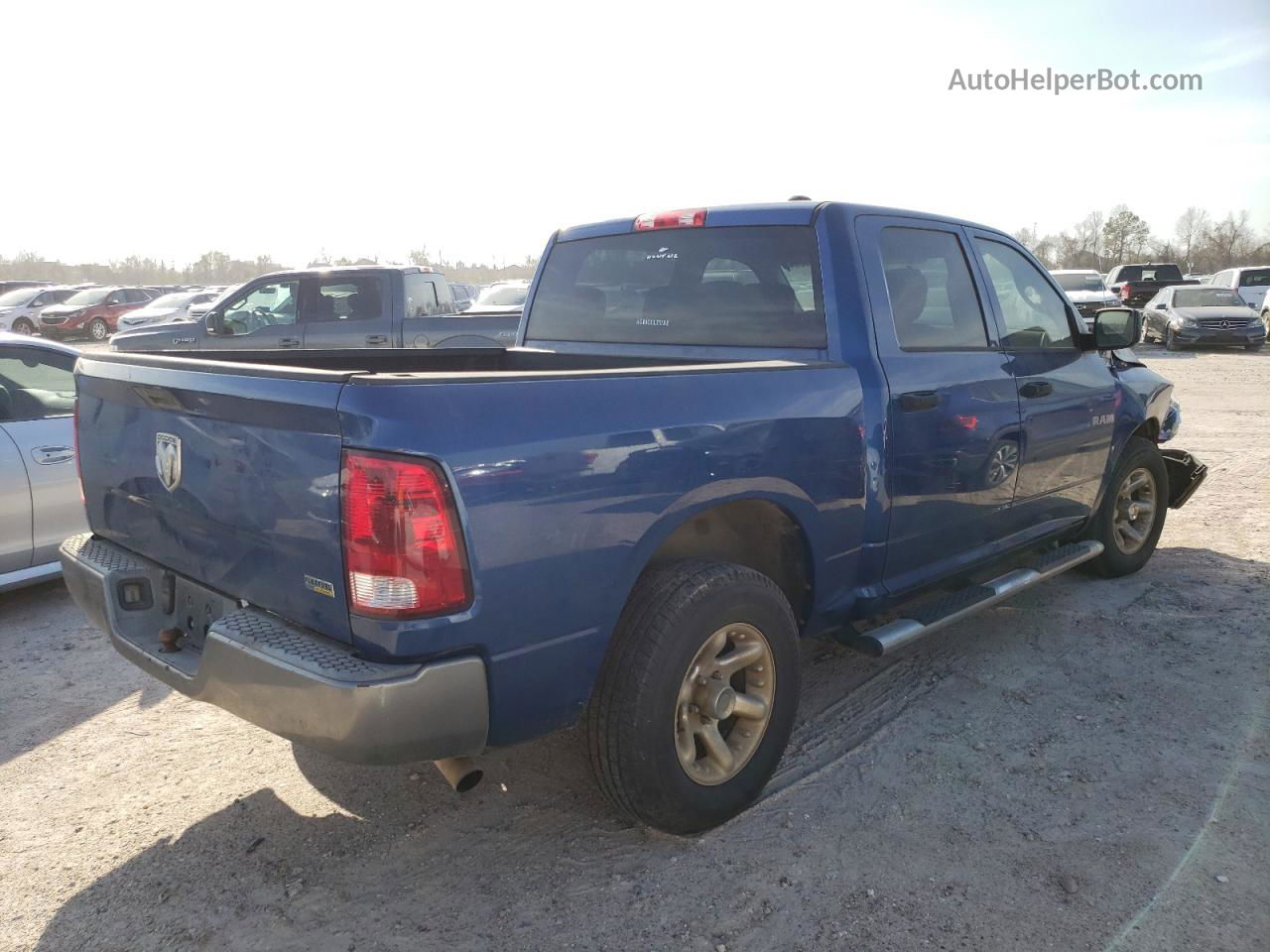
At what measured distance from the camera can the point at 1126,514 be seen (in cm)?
533

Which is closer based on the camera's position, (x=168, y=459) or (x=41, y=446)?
(x=168, y=459)

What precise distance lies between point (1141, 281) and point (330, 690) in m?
31.6

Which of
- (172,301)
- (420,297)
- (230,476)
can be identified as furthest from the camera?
(172,301)

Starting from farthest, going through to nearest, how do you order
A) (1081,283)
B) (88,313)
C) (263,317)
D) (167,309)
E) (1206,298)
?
(88,313) < (167,309) < (1081,283) < (1206,298) < (263,317)

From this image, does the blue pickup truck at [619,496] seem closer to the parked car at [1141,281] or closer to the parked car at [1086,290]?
the parked car at [1086,290]

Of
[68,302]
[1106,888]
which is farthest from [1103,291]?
[68,302]

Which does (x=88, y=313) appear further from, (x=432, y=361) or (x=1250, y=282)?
(x=1250, y=282)

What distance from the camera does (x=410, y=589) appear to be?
2.21m

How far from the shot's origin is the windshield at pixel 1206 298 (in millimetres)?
21922

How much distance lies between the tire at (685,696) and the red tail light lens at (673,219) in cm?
164

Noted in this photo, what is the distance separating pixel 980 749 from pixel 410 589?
2.32m

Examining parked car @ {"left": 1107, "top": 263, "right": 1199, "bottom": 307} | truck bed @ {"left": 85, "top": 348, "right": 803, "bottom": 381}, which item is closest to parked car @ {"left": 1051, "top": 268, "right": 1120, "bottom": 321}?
parked car @ {"left": 1107, "top": 263, "right": 1199, "bottom": 307}

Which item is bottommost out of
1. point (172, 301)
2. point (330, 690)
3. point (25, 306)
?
point (330, 690)

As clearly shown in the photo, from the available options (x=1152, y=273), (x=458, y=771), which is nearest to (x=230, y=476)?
(x=458, y=771)
